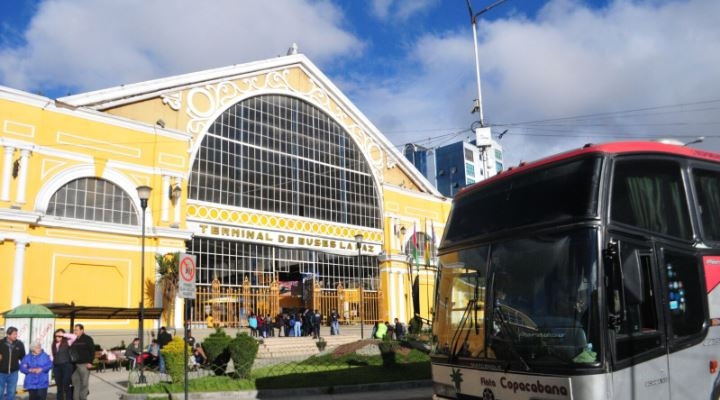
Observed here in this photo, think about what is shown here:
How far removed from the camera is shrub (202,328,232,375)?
16.1 m

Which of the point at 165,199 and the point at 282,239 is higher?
the point at 165,199

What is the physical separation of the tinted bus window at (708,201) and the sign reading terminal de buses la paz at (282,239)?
2435cm

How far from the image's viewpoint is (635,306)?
5.73 metres

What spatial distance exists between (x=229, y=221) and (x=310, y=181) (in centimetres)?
638

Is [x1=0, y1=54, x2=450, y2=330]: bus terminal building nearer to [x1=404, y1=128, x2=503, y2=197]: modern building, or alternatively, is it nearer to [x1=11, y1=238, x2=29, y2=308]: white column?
[x1=11, y1=238, x2=29, y2=308]: white column

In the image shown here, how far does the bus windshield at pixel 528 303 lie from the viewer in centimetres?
555

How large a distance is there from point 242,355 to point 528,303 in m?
10.7

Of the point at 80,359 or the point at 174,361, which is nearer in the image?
the point at 80,359

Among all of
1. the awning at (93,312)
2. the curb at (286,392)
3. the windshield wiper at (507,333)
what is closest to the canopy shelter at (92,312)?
the awning at (93,312)

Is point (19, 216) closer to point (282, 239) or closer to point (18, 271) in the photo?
point (18, 271)

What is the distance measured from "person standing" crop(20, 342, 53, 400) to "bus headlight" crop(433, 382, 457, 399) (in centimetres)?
758

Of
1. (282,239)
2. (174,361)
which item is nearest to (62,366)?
(174,361)

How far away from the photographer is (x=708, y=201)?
7.02 m

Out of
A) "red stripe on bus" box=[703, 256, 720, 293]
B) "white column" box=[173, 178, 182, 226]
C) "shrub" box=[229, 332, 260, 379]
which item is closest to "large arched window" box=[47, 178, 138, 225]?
"white column" box=[173, 178, 182, 226]
